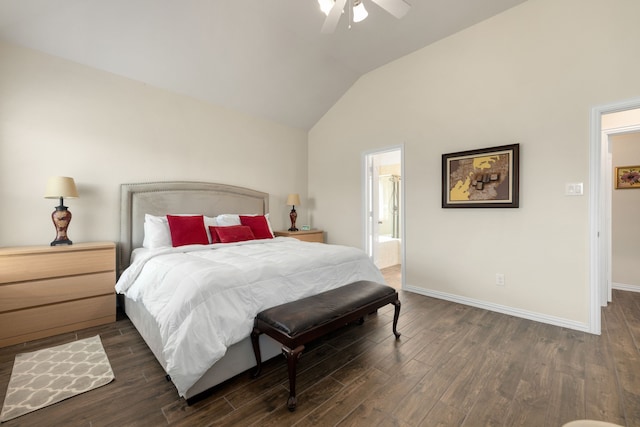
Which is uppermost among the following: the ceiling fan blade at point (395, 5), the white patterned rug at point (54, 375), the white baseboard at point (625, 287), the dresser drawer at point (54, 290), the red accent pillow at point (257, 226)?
the ceiling fan blade at point (395, 5)

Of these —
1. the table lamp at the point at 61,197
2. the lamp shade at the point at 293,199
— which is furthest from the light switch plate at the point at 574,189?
the table lamp at the point at 61,197

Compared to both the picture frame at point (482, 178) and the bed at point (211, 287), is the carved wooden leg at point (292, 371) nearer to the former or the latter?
the bed at point (211, 287)

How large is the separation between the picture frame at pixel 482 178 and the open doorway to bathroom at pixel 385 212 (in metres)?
0.65

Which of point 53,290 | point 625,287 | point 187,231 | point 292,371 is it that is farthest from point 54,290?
point 625,287

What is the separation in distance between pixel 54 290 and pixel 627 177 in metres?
6.64

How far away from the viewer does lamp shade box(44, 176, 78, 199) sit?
8.45ft

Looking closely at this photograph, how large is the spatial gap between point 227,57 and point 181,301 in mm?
2997

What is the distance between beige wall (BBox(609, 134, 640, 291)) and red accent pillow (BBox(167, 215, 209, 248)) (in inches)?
210

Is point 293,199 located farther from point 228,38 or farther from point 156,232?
point 228,38

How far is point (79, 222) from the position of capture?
9.70ft

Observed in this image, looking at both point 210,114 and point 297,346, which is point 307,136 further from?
point 297,346

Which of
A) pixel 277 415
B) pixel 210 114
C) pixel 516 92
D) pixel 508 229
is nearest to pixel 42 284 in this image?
pixel 277 415

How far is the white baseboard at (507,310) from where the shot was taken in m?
2.61

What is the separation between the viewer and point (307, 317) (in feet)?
5.66
